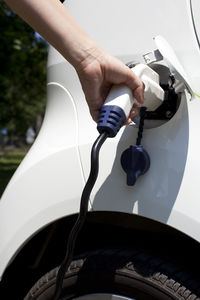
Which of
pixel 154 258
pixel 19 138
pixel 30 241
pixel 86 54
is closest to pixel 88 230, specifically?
pixel 30 241

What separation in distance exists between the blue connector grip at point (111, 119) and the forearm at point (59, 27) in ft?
0.52

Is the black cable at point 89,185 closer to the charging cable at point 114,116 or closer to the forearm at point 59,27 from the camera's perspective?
the charging cable at point 114,116

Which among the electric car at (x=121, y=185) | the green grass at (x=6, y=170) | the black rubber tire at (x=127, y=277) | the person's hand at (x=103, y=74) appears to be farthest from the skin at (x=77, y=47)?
the green grass at (x=6, y=170)

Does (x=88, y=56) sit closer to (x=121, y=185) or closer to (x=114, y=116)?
(x=114, y=116)

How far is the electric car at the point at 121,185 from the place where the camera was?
1264mm

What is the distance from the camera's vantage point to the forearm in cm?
120

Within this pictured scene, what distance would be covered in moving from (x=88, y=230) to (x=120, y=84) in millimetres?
595

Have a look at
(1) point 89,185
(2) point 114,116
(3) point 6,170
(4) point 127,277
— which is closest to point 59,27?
(2) point 114,116

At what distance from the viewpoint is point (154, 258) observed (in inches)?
51.9

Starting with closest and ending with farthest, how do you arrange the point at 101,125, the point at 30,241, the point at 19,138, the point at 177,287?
the point at 101,125 < the point at 177,287 < the point at 30,241 < the point at 19,138

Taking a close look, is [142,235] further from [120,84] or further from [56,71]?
[56,71]

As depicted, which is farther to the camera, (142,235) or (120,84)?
(142,235)

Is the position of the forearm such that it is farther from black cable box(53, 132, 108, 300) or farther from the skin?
black cable box(53, 132, 108, 300)

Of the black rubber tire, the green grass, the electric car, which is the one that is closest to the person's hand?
the electric car
